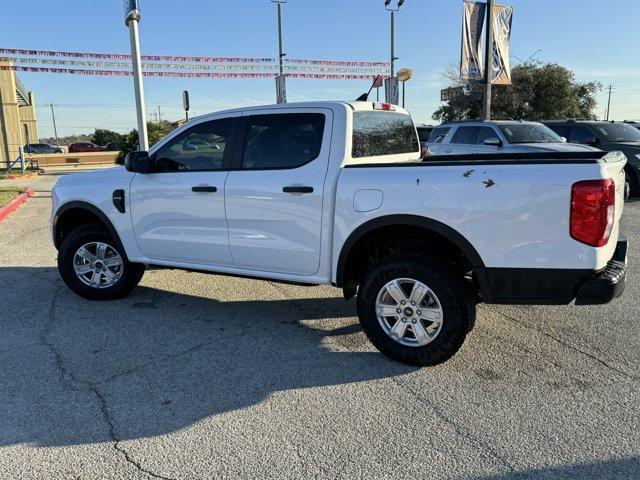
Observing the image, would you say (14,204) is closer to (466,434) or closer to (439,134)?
(439,134)

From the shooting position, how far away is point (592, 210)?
3.32 m

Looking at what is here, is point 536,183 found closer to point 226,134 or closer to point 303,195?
point 303,195

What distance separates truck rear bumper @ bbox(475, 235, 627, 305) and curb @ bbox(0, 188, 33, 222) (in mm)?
10428

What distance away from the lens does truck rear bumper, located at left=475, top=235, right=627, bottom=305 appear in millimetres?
3441

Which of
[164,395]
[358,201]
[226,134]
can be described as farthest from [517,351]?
[226,134]

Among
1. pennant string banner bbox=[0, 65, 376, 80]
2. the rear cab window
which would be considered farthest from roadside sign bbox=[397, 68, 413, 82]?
the rear cab window

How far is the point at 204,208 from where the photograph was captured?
4777mm

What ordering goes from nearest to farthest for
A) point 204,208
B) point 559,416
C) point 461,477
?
point 461,477
point 559,416
point 204,208

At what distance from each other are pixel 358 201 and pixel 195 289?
2702 mm

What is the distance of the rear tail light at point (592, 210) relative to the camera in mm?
3281

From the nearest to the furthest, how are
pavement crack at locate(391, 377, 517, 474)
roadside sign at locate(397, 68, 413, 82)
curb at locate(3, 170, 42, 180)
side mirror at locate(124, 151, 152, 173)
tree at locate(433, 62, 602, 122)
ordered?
pavement crack at locate(391, 377, 517, 474) < side mirror at locate(124, 151, 152, 173) < curb at locate(3, 170, 42, 180) < roadside sign at locate(397, 68, 413, 82) < tree at locate(433, 62, 602, 122)

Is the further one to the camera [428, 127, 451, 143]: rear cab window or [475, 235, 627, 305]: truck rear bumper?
[428, 127, 451, 143]: rear cab window

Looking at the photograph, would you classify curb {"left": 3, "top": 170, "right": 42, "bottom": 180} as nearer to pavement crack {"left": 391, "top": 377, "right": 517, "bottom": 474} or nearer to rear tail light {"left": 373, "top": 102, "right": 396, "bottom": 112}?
rear tail light {"left": 373, "top": 102, "right": 396, "bottom": 112}

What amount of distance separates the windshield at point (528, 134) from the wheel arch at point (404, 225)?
8300 millimetres
